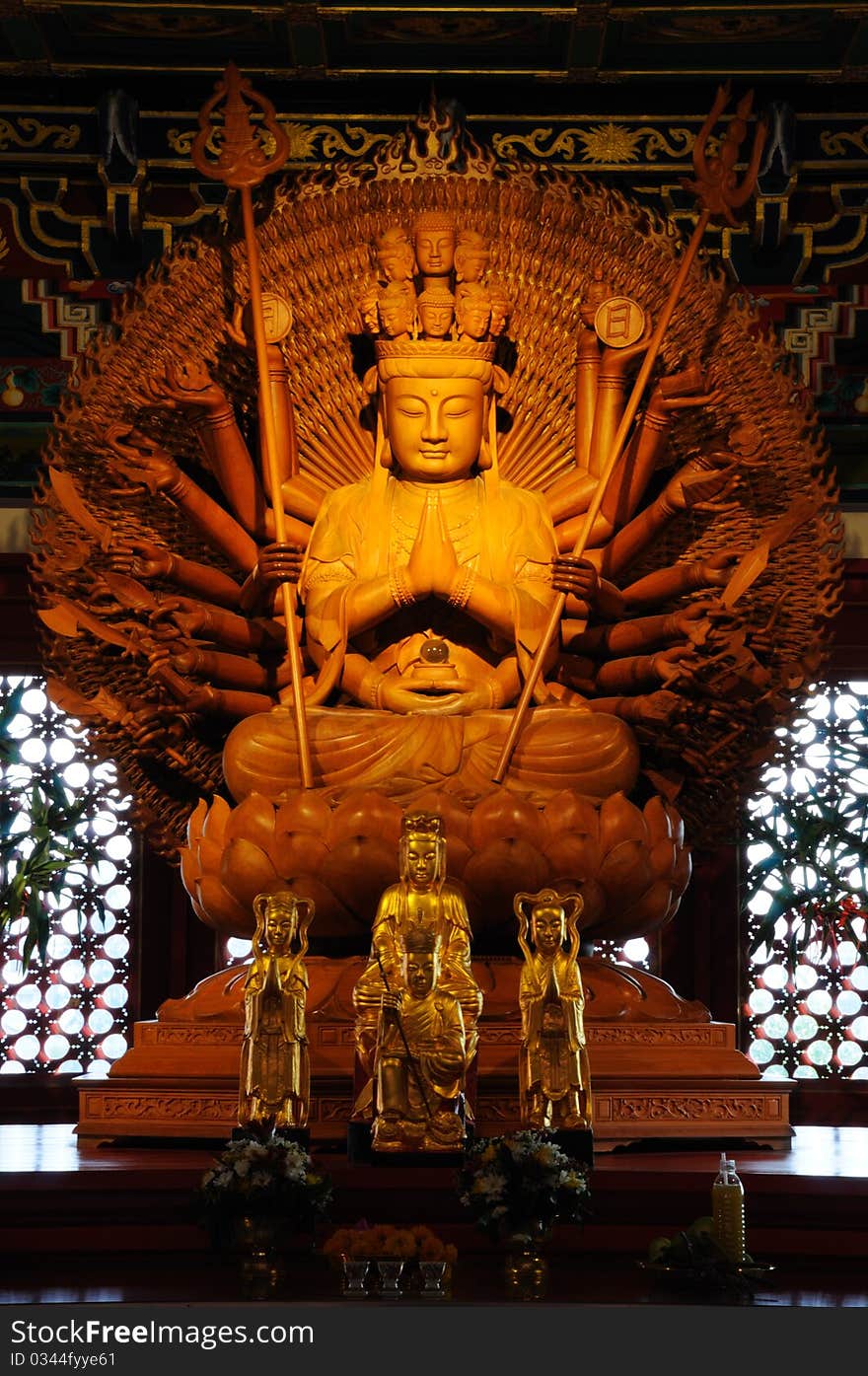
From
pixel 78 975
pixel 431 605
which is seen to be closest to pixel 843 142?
pixel 431 605

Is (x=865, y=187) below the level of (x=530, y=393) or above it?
above

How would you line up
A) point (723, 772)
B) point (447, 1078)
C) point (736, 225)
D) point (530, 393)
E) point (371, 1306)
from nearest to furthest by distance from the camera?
point (371, 1306)
point (447, 1078)
point (723, 772)
point (530, 393)
point (736, 225)

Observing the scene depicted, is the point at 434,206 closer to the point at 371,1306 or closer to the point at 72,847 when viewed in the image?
the point at 72,847

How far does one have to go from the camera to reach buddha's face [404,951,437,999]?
177 inches

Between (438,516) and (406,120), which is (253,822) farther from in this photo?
(406,120)

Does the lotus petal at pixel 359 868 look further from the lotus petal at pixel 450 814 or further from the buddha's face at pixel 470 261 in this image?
the buddha's face at pixel 470 261

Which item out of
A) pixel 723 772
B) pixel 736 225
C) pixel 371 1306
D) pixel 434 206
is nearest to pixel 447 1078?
pixel 371 1306

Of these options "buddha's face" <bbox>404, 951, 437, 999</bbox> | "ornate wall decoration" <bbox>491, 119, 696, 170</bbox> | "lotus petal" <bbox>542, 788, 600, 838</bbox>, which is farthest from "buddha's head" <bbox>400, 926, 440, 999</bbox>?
"ornate wall decoration" <bbox>491, 119, 696, 170</bbox>

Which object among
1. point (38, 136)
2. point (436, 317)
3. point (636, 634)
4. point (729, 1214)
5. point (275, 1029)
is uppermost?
point (38, 136)

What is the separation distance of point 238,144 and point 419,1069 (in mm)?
2775

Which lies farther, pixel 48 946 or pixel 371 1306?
pixel 48 946

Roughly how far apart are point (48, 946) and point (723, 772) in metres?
2.09

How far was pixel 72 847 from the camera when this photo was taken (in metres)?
6.62

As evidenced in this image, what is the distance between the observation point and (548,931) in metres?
4.62
